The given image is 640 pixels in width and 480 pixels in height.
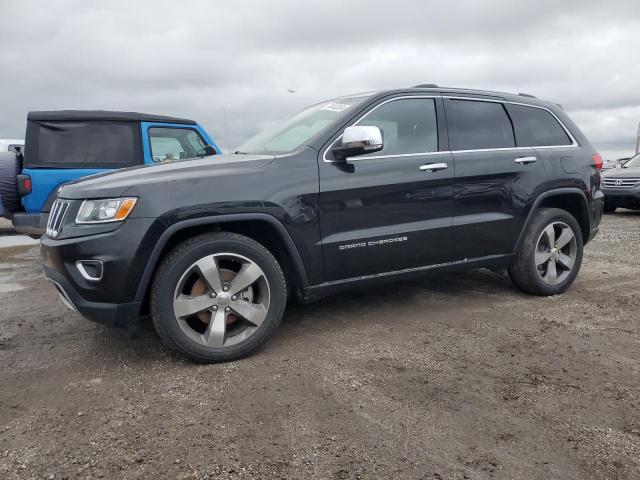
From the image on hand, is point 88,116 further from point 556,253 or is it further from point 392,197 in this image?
point 556,253

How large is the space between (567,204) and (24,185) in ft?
19.8

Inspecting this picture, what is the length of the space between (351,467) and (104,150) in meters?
5.66

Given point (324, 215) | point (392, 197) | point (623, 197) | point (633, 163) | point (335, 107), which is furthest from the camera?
point (633, 163)

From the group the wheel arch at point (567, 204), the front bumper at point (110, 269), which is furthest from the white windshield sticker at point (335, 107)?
the wheel arch at point (567, 204)

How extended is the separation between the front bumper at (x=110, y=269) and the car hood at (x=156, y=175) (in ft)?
0.79

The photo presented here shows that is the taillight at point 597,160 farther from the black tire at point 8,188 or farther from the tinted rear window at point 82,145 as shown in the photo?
the black tire at point 8,188

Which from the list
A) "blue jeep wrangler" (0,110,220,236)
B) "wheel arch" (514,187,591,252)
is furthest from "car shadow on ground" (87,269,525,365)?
"blue jeep wrangler" (0,110,220,236)

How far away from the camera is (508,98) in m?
4.42

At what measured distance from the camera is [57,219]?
3.13 meters

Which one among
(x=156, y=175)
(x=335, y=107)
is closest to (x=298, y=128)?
(x=335, y=107)

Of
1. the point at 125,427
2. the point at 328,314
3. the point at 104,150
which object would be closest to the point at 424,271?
the point at 328,314

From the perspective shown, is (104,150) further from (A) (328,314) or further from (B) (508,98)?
(B) (508,98)

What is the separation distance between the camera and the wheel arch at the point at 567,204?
4262 millimetres

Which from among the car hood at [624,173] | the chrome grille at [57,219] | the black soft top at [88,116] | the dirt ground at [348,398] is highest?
the black soft top at [88,116]
